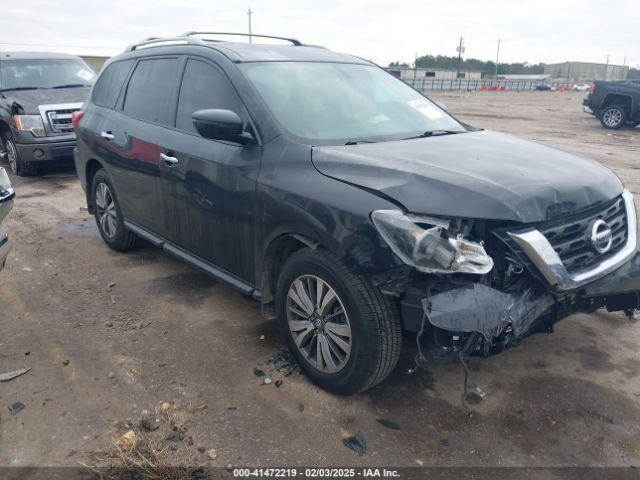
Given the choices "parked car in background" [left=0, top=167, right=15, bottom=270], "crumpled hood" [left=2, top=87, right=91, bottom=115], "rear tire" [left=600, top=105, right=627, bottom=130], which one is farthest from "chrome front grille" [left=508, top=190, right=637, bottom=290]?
"rear tire" [left=600, top=105, right=627, bottom=130]

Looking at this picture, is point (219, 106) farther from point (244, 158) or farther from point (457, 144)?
point (457, 144)

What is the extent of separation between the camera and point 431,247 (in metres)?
2.41

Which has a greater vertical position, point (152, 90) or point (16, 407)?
point (152, 90)

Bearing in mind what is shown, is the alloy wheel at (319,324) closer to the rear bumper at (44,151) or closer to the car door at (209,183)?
the car door at (209,183)

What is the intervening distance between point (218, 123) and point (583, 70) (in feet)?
415

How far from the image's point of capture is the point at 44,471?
2498 millimetres

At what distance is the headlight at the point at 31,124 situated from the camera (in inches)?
324

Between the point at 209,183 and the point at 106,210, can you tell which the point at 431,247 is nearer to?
the point at 209,183

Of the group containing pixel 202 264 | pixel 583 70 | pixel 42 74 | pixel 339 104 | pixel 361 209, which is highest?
pixel 583 70

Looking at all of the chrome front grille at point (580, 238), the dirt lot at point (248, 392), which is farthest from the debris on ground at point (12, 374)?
the chrome front grille at point (580, 238)

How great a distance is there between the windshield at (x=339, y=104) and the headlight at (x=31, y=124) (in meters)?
6.15

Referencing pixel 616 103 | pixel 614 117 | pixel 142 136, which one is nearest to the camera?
pixel 142 136

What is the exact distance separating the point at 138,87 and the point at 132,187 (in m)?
0.86

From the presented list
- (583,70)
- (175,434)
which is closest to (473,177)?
(175,434)
